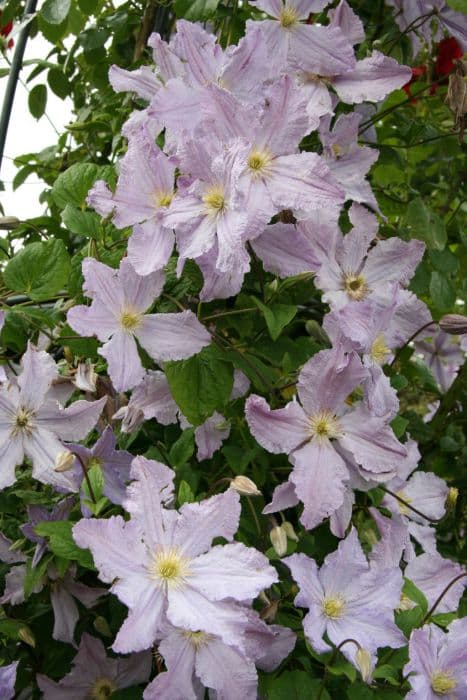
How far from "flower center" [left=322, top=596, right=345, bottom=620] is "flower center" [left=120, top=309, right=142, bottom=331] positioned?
0.98ft

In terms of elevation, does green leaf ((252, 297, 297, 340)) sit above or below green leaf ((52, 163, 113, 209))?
below

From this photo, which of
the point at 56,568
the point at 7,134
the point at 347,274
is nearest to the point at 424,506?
the point at 347,274

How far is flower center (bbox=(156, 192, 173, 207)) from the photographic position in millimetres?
736

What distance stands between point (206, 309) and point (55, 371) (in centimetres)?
15

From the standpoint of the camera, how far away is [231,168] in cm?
67

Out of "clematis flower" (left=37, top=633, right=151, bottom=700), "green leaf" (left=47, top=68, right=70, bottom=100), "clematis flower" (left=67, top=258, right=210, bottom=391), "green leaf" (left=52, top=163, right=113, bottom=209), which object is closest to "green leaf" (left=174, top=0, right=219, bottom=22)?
"green leaf" (left=52, top=163, right=113, bottom=209)

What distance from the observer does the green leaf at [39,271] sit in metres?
0.79

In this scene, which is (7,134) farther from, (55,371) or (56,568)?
(56,568)

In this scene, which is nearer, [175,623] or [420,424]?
[175,623]

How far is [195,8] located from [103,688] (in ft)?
2.18

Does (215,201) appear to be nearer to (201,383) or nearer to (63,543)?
(201,383)

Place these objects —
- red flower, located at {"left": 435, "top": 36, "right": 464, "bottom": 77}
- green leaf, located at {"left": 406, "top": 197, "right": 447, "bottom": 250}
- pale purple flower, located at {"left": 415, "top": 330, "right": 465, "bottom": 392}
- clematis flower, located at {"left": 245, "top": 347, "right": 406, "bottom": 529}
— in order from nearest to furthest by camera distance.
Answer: clematis flower, located at {"left": 245, "top": 347, "right": 406, "bottom": 529}
green leaf, located at {"left": 406, "top": 197, "right": 447, "bottom": 250}
red flower, located at {"left": 435, "top": 36, "right": 464, "bottom": 77}
pale purple flower, located at {"left": 415, "top": 330, "right": 465, "bottom": 392}

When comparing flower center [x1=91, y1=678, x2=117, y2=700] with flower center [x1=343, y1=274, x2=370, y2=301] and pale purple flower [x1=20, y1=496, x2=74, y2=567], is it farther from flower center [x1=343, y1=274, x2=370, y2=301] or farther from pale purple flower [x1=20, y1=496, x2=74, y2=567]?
flower center [x1=343, y1=274, x2=370, y2=301]

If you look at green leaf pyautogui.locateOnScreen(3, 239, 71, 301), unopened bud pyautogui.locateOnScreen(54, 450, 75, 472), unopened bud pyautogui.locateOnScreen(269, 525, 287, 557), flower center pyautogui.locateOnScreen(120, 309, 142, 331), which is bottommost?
unopened bud pyautogui.locateOnScreen(269, 525, 287, 557)
